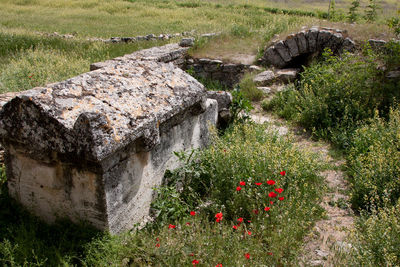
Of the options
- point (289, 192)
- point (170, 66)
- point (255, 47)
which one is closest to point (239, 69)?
point (255, 47)

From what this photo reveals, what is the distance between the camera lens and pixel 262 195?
3219 millimetres

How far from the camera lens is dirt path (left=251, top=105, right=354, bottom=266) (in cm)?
280

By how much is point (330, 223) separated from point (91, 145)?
2594 millimetres

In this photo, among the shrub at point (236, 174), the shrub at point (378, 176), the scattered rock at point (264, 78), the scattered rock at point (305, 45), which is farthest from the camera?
the scattered rock at point (305, 45)

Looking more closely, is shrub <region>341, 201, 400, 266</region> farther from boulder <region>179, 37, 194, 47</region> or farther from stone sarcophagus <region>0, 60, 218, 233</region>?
boulder <region>179, 37, 194, 47</region>

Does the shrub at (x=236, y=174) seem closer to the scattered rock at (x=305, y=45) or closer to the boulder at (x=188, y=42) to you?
the scattered rock at (x=305, y=45)

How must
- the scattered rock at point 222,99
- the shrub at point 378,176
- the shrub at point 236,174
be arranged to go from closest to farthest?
the shrub at point 236,174, the shrub at point 378,176, the scattered rock at point 222,99

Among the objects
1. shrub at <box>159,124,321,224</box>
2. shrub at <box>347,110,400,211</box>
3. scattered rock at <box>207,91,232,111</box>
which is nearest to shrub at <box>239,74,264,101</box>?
scattered rock at <box>207,91,232,111</box>

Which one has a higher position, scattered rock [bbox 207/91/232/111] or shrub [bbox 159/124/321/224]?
scattered rock [bbox 207/91/232/111]

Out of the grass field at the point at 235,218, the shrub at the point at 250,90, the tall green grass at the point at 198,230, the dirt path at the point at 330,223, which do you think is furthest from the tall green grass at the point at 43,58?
the dirt path at the point at 330,223

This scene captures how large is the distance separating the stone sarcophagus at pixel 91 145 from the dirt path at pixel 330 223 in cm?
157

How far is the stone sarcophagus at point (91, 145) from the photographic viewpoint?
8.05 ft

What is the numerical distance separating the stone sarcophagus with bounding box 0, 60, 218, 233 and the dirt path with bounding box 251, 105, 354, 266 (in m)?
1.57

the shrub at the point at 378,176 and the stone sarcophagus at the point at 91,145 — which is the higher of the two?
the stone sarcophagus at the point at 91,145
